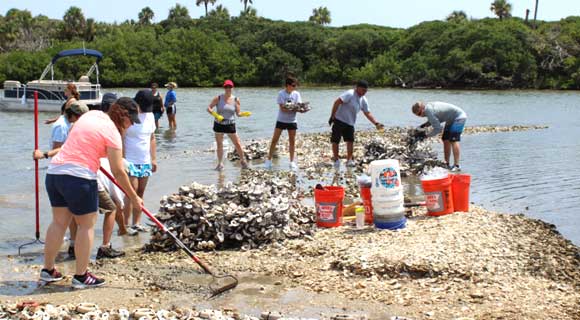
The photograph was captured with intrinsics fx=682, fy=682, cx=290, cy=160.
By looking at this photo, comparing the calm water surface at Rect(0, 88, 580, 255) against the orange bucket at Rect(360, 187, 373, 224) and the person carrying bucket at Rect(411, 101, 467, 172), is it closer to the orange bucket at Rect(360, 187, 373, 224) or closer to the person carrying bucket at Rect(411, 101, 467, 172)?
the person carrying bucket at Rect(411, 101, 467, 172)

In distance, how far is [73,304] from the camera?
5.79 meters

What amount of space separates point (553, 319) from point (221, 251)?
3569 millimetres

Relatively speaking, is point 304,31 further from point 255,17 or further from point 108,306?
point 108,306

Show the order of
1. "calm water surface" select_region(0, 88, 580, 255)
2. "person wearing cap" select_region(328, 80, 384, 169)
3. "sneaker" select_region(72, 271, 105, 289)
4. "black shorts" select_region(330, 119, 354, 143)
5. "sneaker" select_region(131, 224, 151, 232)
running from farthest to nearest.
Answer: "black shorts" select_region(330, 119, 354, 143), "person wearing cap" select_region(328, 80, 384, 169), "calm water surface" select_region(0, 88, 580, 255), "sneaker" select_region(131, 224, 151, 232), "sneaker" select_region(72, 271, 105, 289)

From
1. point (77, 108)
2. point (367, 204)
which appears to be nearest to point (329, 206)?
point (367, 204)

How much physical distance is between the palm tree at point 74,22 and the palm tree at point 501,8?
2290 inches

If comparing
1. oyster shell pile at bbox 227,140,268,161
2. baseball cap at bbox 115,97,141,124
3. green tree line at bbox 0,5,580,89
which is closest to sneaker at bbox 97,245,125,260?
baseball cap at bbox 115,97,141,124

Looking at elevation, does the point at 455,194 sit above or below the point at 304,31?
below

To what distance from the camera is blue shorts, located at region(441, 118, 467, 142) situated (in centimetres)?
1305

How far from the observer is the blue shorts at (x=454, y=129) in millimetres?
13055

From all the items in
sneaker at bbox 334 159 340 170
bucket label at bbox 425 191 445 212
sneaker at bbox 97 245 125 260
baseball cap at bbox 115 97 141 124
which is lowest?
sneaker at bbox 97 245 125 260

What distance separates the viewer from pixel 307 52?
92.2 metres

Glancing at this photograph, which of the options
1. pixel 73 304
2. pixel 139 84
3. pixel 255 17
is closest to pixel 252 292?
pixel 73 304

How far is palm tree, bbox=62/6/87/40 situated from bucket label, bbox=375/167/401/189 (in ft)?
318
